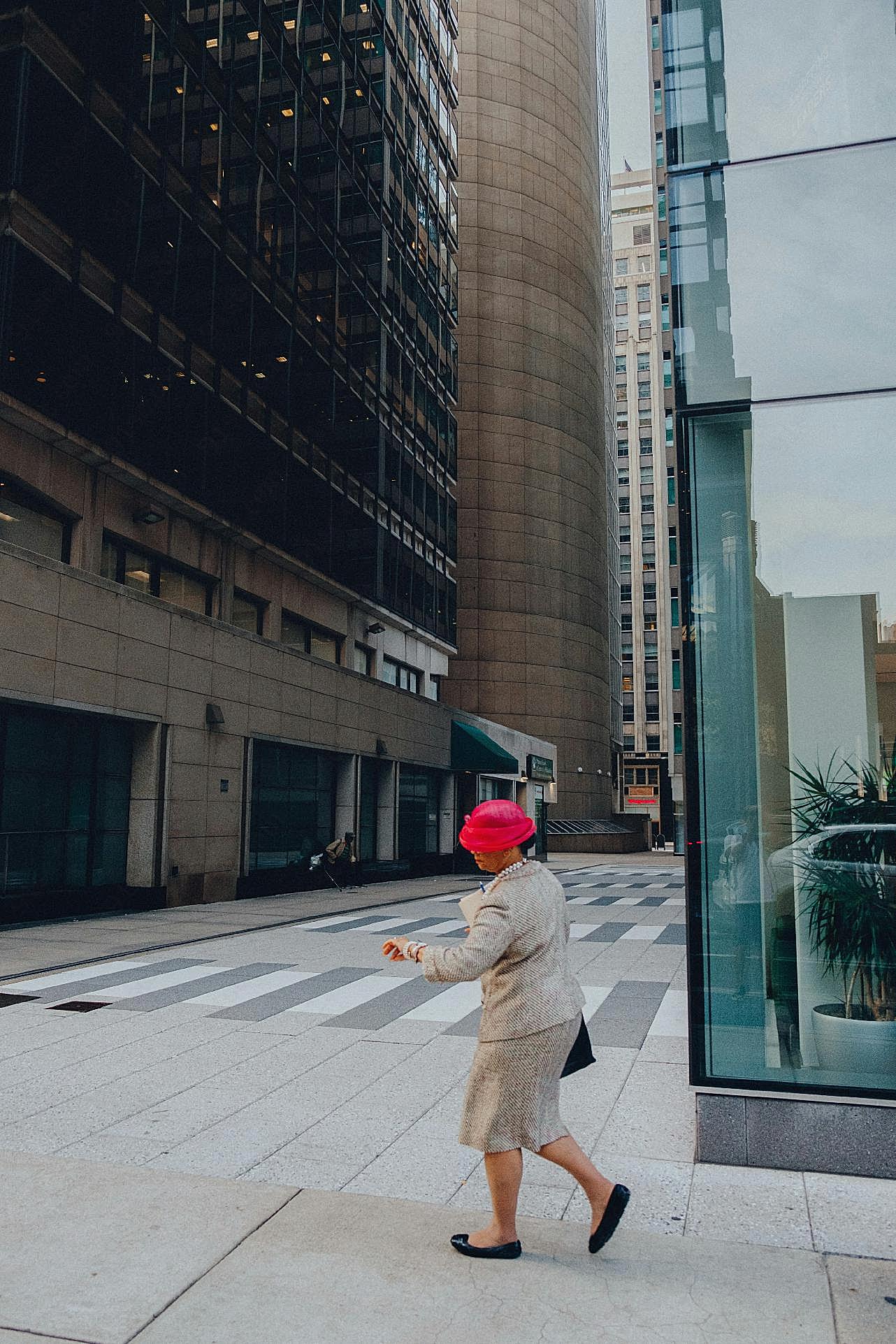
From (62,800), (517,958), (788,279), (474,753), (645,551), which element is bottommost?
(517,958)

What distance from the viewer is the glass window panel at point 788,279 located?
580cm

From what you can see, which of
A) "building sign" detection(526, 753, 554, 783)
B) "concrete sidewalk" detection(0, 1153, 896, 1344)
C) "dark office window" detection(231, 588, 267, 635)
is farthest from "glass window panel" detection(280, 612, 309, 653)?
"concrete sidewalk" detection(0, 1153, 896, 1344)

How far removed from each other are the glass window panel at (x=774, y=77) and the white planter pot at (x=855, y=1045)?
497cm

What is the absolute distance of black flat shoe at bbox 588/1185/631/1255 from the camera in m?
3.85

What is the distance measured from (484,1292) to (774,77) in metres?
6.61

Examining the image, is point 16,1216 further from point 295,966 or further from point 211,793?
point 211,793

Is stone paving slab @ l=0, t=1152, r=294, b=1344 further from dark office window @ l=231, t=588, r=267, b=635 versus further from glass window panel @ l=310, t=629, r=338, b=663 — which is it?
glass window panel @ l=310, t=629, r=338, b=663

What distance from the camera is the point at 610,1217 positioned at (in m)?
3.87

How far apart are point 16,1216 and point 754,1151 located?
339 cm

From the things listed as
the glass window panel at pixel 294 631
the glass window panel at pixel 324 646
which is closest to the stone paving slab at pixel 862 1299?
the glass window panel at pixel 294 631

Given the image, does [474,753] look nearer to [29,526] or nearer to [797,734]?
[29,526]

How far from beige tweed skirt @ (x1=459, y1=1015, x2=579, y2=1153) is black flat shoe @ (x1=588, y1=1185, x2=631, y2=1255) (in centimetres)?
30

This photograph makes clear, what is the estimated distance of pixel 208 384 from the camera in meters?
22.9

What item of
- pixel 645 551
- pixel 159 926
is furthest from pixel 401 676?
pixel 645 551
